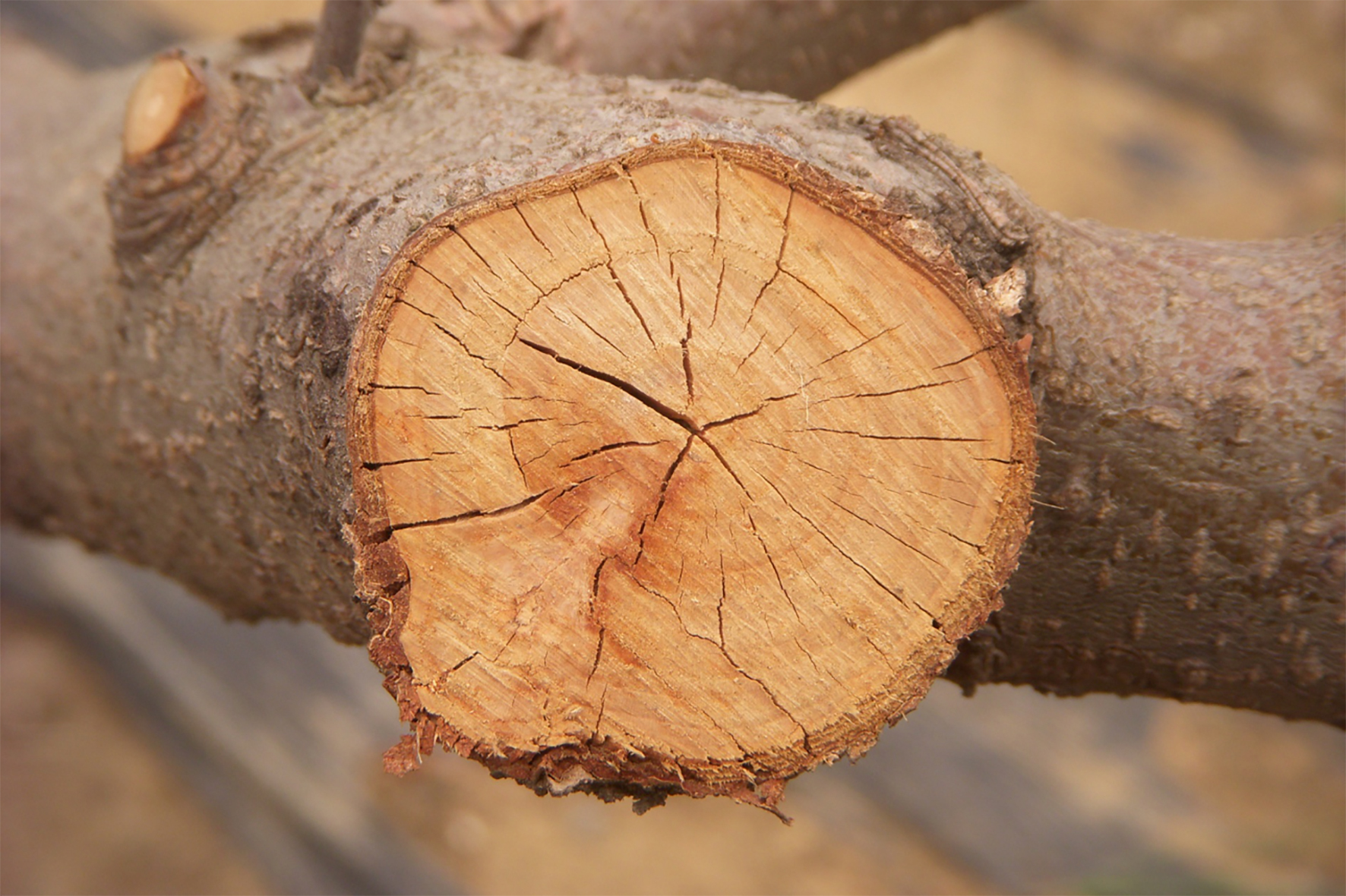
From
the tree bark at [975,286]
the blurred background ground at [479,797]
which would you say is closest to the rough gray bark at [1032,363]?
the tree bark at [975,286]

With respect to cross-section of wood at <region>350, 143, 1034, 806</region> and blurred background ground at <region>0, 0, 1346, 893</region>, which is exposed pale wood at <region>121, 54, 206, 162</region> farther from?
blurred background ground at <region>0, 0, 1346, 893</region>

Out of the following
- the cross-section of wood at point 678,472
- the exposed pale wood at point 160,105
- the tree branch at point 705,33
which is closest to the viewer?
the cross-section of wood at point 678,472

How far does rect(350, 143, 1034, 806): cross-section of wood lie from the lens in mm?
913

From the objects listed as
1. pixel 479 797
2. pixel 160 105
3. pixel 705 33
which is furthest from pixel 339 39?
pixel 479 797

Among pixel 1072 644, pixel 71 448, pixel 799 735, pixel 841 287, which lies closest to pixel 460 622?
pixel 799 735

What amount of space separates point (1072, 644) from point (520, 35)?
3.93ft

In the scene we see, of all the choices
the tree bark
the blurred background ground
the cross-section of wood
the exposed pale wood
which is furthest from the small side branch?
the blurred background ground

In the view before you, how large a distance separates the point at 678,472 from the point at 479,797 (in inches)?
118

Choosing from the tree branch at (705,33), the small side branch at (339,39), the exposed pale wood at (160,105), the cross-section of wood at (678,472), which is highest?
the tree branch at (705,33)

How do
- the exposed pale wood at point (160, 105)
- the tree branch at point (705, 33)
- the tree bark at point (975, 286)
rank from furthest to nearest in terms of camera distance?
the tree branch at point (705, 33) < the exposed pale wood at point (160, 105) < the tree bark at point (975, 286)

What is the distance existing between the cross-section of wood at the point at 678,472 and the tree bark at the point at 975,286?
6 centimetres

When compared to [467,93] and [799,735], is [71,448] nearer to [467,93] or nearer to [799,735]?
[467,93]

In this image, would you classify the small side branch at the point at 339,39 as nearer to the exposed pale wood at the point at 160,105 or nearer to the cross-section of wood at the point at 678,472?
the exposed pale wood at the point at 160,105

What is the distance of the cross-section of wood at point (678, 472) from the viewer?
91 cm
